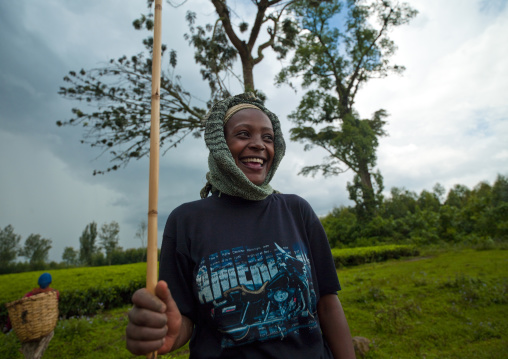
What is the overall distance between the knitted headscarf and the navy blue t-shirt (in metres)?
0.08

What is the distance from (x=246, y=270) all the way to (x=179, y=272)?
0.29 metres

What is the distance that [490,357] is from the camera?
132 inches

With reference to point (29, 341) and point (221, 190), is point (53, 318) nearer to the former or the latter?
point (29, 341)

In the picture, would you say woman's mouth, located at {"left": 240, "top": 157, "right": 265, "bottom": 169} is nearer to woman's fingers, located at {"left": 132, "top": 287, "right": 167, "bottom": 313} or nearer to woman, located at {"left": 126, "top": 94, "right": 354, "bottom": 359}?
woman, located at {"left": 126, "top": 94, "right": 354, "bottom": 359}

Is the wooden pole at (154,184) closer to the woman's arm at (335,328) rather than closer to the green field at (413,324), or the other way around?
the woman's arm at (335,328)

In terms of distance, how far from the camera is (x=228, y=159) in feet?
4.60

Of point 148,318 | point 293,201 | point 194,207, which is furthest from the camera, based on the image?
point 293,201

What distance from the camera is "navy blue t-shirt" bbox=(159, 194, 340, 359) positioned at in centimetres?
115

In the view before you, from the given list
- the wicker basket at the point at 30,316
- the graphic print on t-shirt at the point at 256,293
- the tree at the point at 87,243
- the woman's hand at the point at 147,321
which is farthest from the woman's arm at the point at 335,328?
the tree at the point at 87,243

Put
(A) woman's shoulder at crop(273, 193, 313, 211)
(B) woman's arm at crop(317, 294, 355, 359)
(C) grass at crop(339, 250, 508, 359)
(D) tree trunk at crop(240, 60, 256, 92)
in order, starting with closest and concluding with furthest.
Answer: (B) woman's arm at crop(317, 294, 355, 359) → (A) woman's shoulder at crop(273, 193, 313, 211) → (C) grass at crop(339, 250, 508, 359) → (D) tree trunk at crop(240, 60, 256, 92)

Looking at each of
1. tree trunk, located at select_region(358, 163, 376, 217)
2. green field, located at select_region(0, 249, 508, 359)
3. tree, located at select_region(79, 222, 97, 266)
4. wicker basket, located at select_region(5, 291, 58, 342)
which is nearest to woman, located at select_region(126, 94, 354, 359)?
green field, located at select_region(0, 249, 508, 359)

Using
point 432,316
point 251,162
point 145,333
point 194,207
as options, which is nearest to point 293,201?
point 251,162

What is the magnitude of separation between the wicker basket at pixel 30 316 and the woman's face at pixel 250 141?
394 centimetres

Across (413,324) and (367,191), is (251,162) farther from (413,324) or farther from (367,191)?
(367,191)
